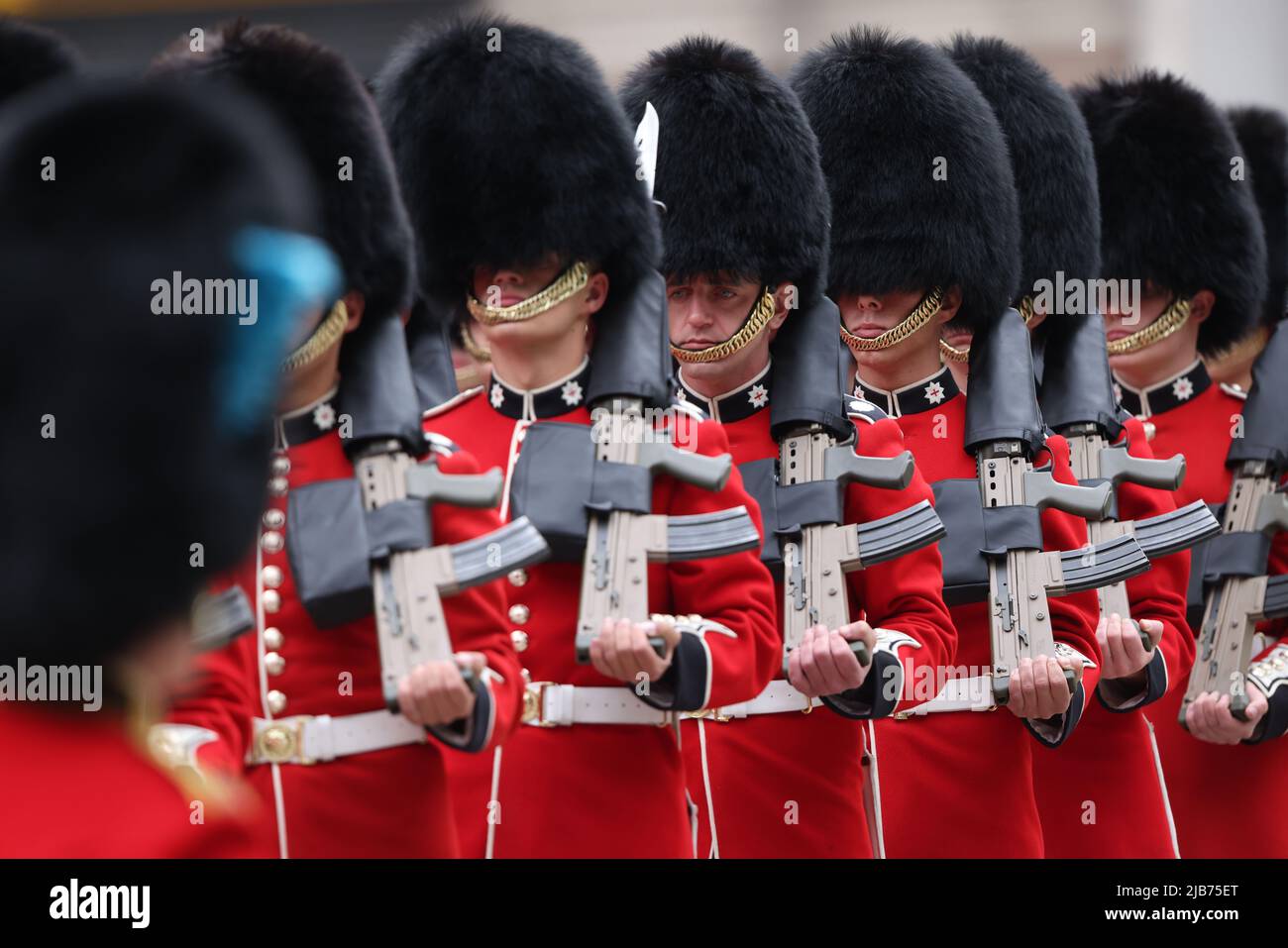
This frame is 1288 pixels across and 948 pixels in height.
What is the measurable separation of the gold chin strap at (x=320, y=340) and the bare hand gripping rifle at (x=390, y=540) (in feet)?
0.25

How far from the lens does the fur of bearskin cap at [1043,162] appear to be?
5.07m

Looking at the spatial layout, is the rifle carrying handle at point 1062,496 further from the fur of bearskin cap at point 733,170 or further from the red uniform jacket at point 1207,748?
the red uniform jacket at point 1207,748

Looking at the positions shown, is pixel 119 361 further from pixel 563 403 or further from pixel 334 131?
pixel 563 403

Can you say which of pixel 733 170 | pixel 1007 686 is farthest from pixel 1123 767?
pixel 733 170

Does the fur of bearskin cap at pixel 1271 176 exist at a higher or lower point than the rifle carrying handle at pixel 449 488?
higher

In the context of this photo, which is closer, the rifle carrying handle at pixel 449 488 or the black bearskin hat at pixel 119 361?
the black bearskin hat at pixel 119 361

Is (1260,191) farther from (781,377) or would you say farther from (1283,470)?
(781,377)

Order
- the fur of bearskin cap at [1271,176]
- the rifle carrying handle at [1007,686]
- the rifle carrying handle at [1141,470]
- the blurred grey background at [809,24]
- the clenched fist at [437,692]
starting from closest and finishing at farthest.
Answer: the clenched fist at [437,692] < the rifle carrying handle at [1007,686] < the rifle carrying handle at [1141,470] < the fur of bearskin cap at [1271,176] < the blurred grey background at [809,24]

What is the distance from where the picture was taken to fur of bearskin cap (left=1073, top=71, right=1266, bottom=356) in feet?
18.2

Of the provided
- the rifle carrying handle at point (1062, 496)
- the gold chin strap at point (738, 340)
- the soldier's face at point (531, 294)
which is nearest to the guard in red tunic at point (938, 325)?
the rifle carrying handle at point (1062, 496)

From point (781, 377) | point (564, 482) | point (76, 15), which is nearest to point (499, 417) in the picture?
point (564, 482)

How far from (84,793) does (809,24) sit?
11.3 m

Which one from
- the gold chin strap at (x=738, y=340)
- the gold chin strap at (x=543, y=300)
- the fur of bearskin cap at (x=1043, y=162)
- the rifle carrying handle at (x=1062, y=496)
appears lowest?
the rifle carrying handle at (x=1062, y=496)

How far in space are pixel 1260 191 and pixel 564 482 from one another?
11.9 ft
